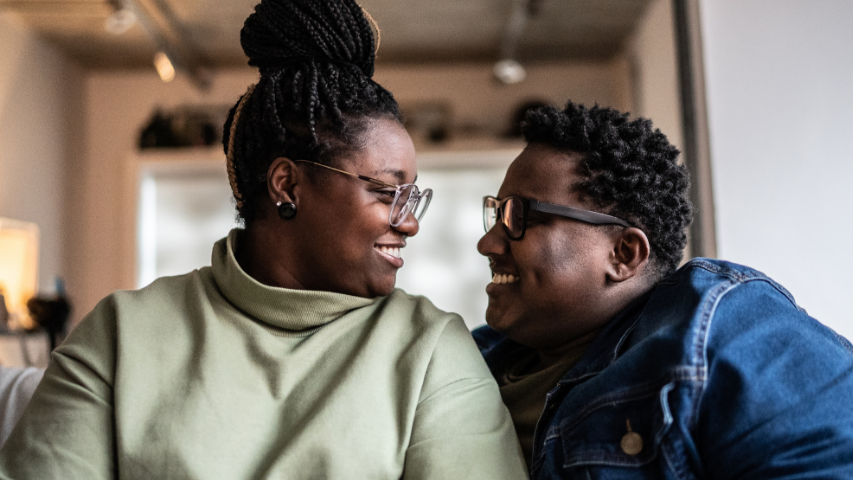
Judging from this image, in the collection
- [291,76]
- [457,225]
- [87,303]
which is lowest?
[87,303]

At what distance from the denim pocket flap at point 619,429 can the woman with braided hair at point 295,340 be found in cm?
11

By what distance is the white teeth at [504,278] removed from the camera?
1.62 metres

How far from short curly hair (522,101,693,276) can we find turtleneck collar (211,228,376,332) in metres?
0.56

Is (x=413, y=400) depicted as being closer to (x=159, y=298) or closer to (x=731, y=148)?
(x=159, y=298)

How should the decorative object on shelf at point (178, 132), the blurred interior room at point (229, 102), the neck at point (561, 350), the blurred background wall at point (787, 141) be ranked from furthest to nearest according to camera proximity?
the decorative object on shelf at point (178, 132) < the blurred interior room at point (229, 102) < the blurred background wall at point (787, 141) < the neck at point (561, 350)

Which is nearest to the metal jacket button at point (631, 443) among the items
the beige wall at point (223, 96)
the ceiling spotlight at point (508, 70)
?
the ceiling spotlight at point (508, 70)

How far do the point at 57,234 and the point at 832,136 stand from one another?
15.7 feet

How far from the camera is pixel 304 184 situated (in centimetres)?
148

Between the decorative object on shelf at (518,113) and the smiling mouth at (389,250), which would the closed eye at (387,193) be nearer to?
the smiling mouth at (389,250)

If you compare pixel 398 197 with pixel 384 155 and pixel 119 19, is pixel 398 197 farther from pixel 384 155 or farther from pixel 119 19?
pixel 119 19

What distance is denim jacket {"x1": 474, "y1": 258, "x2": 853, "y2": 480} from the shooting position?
108cm

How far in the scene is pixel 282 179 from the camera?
1.49 metres

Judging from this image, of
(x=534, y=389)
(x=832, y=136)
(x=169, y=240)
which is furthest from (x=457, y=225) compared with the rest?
(x=534, y=389)

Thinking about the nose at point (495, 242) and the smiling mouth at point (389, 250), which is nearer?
the smiling mouth at point (389, 250)
